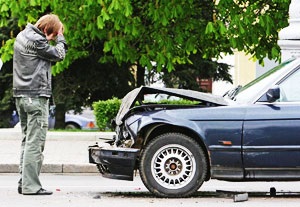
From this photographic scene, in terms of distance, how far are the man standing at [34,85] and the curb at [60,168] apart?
3.95m

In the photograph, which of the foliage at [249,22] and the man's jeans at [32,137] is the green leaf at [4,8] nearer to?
the foliage at [249,22]

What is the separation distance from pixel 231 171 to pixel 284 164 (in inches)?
20.5

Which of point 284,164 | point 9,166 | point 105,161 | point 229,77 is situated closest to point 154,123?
point 105,161

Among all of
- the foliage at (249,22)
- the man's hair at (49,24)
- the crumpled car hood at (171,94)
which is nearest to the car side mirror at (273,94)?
the crumpled car hood at (171,94)

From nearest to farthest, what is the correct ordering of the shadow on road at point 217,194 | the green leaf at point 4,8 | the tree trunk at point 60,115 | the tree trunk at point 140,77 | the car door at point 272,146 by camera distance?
the car door at point 272,146 < the shadow on road at point 217,194 < the green leaf at point 4,8 < the tree trunk at point 60,115 < the tree trunk at point 140,77

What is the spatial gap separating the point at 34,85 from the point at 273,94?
2368 mm

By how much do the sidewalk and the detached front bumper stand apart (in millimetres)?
3926

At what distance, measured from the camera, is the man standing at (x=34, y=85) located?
10.4 metres

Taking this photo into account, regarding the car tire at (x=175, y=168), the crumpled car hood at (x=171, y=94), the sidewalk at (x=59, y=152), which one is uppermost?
the crumpled car hood at (x=171, y=94)

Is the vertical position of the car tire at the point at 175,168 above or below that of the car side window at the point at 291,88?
below

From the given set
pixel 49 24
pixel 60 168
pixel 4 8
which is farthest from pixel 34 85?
pixel 4 8

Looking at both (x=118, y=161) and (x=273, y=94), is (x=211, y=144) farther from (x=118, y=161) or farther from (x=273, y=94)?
(x=118, y=161)

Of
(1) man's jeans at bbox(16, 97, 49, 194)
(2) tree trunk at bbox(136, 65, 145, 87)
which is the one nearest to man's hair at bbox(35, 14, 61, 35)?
(1) man's jeans at bbox(16, 97, 49, 194)

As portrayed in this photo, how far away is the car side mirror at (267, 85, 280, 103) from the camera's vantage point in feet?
33.5
